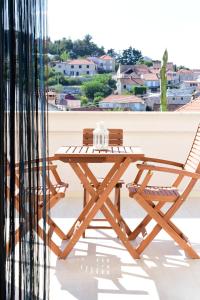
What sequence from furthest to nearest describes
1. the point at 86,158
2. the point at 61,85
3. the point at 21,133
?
the point at 61,85 < the point at 86,158 < the point at 21,133

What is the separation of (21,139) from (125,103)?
4.40 m

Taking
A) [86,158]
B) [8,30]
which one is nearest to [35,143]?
[8,30]

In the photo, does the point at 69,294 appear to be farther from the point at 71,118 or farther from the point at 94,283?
the point at 71,118

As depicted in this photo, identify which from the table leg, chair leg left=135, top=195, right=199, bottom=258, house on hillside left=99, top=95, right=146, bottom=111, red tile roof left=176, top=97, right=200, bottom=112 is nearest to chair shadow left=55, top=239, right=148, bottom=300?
the table leg

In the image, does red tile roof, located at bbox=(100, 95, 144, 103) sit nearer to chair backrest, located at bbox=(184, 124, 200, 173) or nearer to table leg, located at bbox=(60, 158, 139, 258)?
chair backrest, located at bbox=(184, 124, 200, 173)

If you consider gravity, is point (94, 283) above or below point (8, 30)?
below

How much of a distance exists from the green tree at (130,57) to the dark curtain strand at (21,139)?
14.5 feet

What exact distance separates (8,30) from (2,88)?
7.7 inches

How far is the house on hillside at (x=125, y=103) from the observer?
5965mm

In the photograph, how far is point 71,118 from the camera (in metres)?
5.80

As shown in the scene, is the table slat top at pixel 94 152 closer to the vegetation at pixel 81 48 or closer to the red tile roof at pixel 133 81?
the vegetation at pixel 81 48

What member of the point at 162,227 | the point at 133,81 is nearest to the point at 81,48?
the point at 133,81

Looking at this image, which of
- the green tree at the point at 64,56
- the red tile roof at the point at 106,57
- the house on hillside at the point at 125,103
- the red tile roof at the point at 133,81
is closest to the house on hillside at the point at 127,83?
the red tile roof at the point at 133,81

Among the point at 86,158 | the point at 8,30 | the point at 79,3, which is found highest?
the point at 79,3
